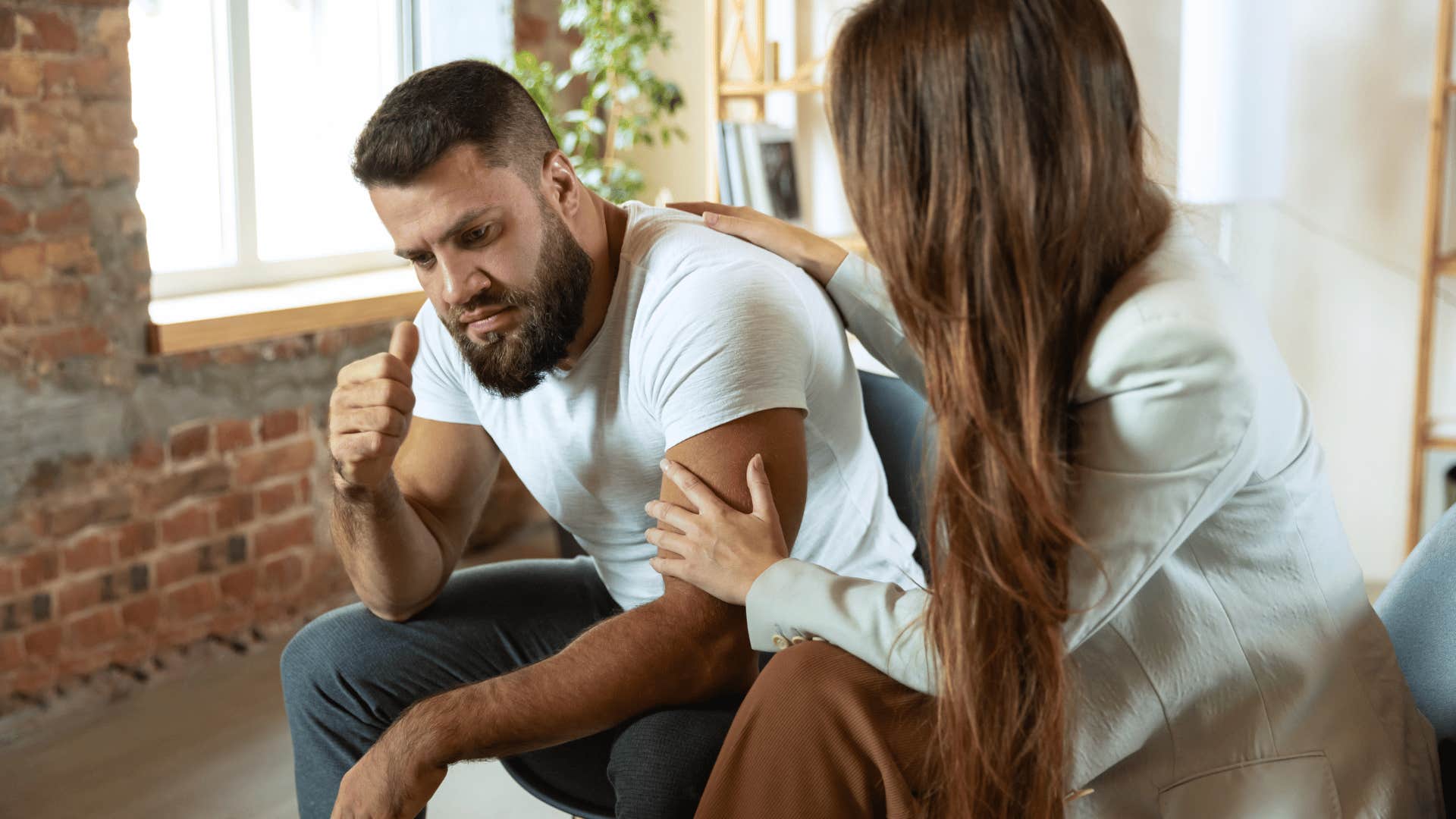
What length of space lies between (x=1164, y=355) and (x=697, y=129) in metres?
3.39

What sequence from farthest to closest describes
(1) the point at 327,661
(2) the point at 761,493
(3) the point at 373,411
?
(1) the point at 327,661 → (3) the point at 373,411 → (2) the point at 761,493

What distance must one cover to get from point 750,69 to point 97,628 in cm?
221

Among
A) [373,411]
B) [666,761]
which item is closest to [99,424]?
[373,411]

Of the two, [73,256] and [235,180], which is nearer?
[73,256]

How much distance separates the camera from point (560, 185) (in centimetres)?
165

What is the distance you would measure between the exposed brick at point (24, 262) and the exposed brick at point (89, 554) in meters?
0.55

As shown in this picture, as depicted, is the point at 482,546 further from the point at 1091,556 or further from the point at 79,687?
the point at 1091,556

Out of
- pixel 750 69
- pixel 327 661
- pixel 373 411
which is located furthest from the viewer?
pixel 750 69

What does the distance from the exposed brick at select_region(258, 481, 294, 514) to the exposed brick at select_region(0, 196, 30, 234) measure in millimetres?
838

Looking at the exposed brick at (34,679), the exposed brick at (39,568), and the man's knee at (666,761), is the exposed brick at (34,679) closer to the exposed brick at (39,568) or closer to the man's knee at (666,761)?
the exposed brick at (39,568)

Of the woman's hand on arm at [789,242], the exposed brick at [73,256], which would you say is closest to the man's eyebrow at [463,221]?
the woman's hand on arm at [789,242]

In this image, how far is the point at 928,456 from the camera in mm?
1140

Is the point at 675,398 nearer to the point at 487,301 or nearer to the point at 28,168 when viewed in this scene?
the point at 487,301

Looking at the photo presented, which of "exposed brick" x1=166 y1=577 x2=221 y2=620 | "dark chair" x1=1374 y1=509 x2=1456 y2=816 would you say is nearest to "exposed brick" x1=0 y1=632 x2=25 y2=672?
"exposed brick" x1=166 y1=577 x2=221 y2=620
